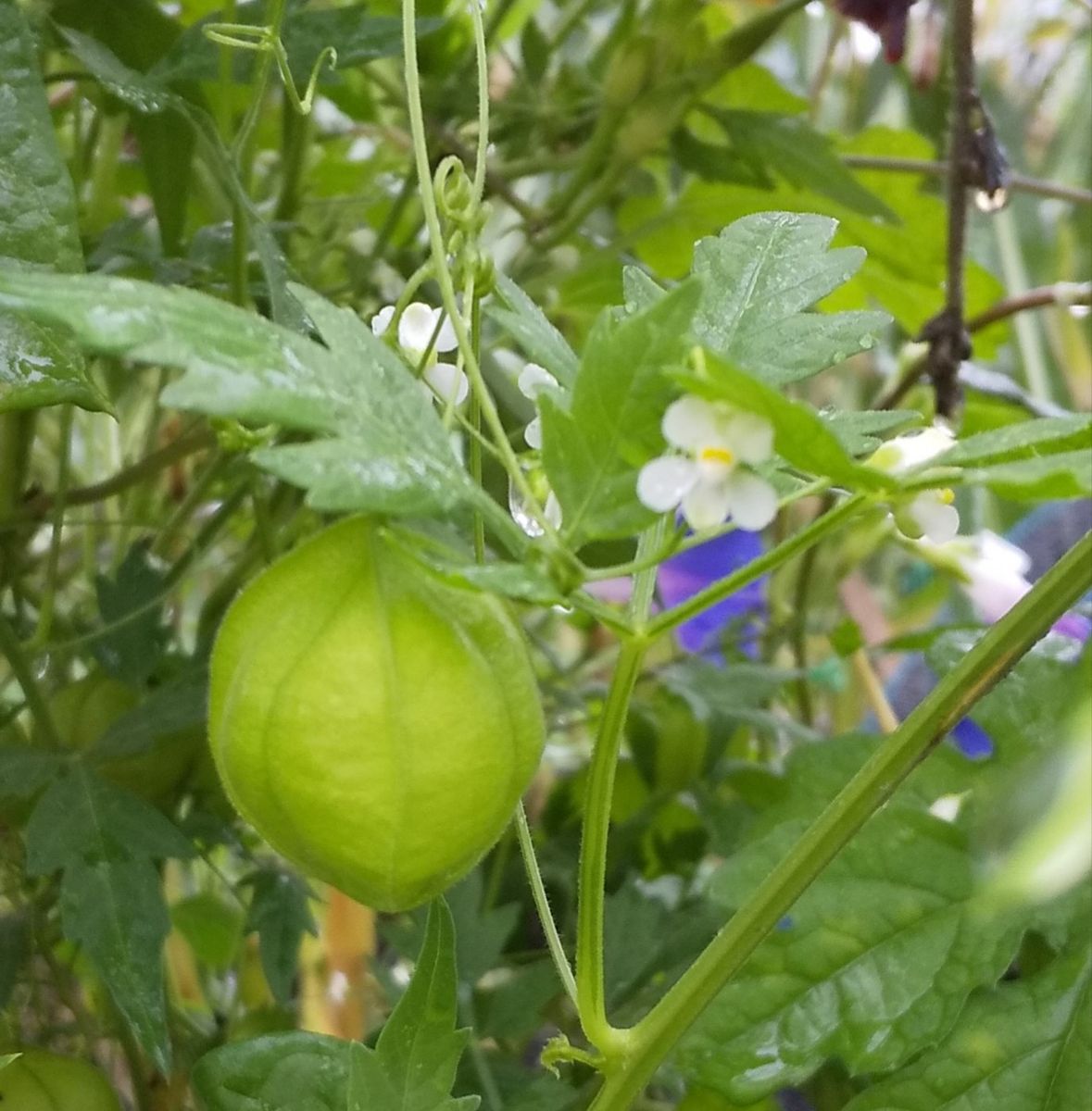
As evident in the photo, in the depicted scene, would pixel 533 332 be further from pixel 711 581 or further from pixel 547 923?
pixel 711 581

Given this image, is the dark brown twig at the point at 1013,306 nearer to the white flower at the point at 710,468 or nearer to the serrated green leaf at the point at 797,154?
the serrated green leaf at the point at 797,154

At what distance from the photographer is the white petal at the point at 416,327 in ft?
1.06

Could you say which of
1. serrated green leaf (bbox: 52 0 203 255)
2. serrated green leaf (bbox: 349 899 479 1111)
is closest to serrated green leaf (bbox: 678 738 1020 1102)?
serrated green leaf (bbox: 349 899 479 1111)

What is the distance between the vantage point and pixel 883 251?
2.36 ft

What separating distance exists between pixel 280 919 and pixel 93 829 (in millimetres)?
95

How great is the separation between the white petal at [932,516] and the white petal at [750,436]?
6cm

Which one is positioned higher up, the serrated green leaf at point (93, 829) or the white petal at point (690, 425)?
the white petal at point (690, 425)

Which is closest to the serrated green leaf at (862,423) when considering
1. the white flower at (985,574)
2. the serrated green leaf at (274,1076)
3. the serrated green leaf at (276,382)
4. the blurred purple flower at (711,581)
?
the serrated green leaf at (276,382)

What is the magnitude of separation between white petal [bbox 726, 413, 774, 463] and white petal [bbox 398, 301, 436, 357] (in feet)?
0.44

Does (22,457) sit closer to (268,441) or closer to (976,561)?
(268,441)

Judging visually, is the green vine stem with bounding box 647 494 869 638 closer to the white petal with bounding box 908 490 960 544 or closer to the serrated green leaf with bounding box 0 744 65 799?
the white petal with bounding box 908 490 960 544

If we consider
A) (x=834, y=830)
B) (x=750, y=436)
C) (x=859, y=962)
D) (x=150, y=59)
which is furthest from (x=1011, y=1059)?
(x=150, y=59)

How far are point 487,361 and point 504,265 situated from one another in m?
0.17

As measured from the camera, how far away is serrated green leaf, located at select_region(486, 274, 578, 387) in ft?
0.83
